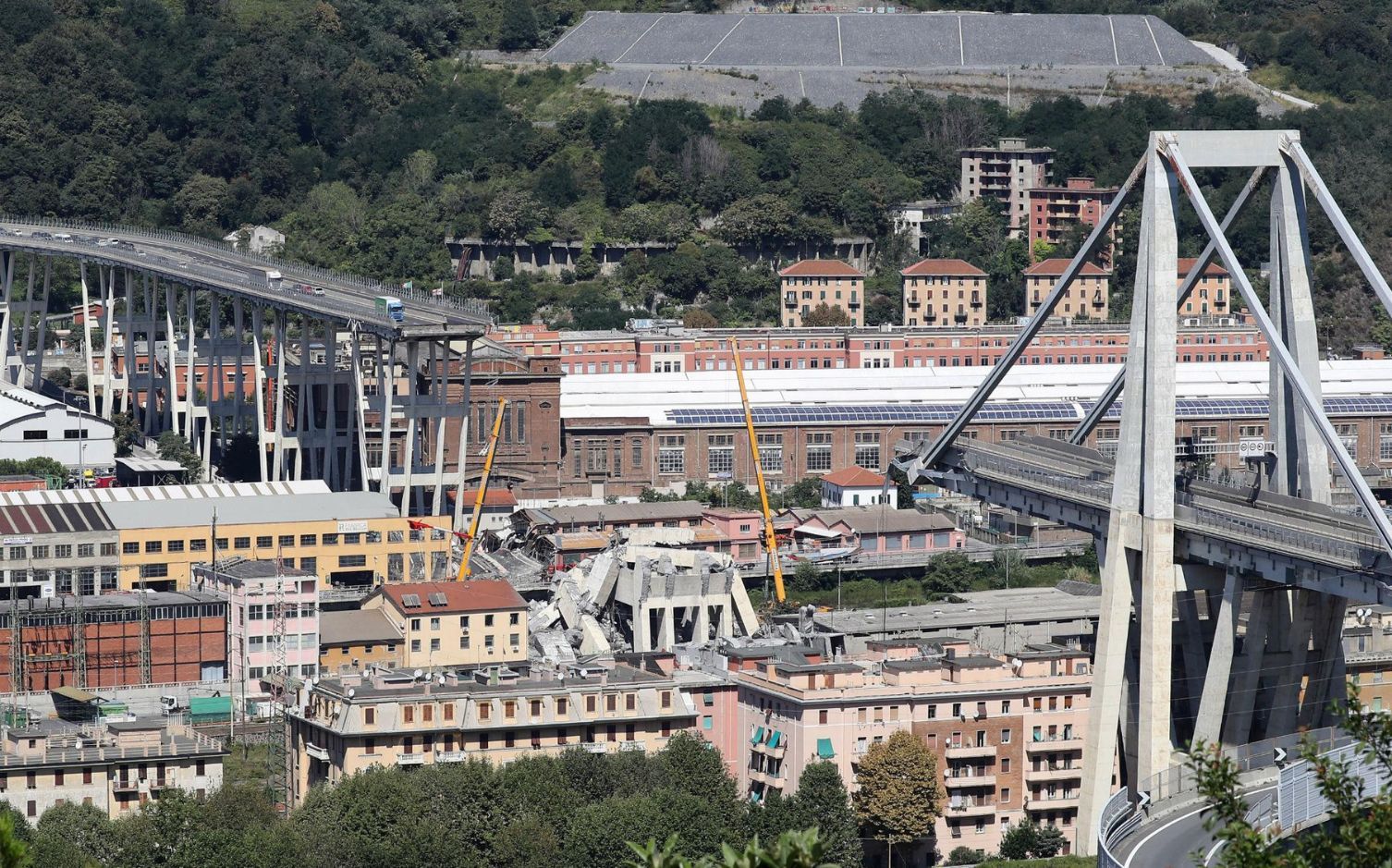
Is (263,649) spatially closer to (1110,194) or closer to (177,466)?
(177,466)

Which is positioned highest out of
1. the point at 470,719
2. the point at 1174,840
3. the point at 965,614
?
the point at 1174,840

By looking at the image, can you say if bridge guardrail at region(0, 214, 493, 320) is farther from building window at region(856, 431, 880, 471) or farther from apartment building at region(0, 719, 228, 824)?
apartment building at region(0, 719, 228, 824)

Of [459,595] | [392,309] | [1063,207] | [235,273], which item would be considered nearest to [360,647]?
[459,595]

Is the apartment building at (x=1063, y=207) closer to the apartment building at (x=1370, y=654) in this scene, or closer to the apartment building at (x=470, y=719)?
the apartment building at (x=1370, y=654)

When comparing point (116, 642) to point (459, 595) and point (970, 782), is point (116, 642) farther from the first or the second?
point (970, 782)

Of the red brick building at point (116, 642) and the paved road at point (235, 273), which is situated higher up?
the paved road at point (235, 273)

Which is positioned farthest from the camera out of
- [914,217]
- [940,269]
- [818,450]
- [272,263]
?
[914,217]

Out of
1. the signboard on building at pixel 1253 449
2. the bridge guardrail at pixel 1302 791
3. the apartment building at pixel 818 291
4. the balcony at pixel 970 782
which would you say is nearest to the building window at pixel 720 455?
the apartment building at pixel 818 291

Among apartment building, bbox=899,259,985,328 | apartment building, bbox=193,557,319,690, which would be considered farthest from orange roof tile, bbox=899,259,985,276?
apartment building, bbox=193,557,319,690
